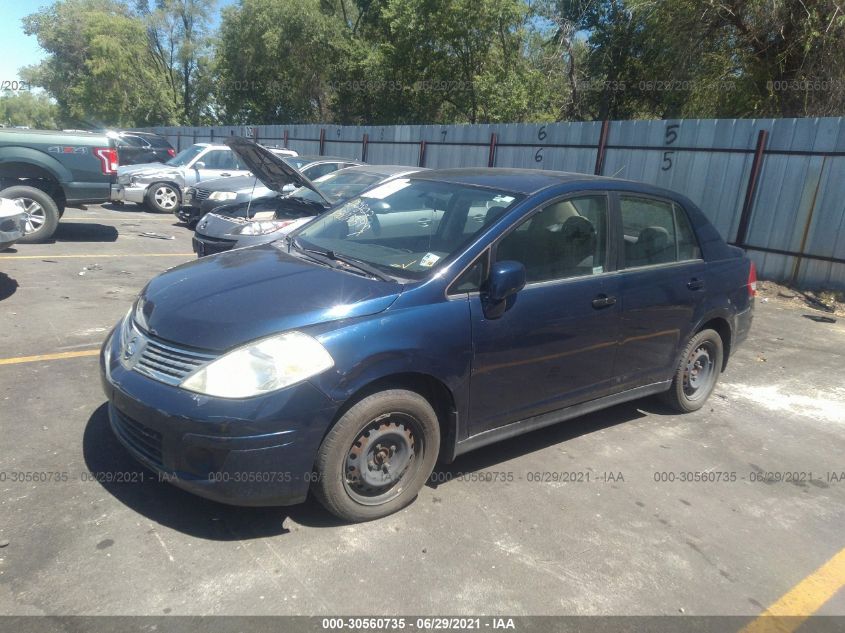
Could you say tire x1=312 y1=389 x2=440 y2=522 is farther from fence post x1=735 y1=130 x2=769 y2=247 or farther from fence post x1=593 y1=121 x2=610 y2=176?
fence post x1=593 y1=121 x2=610 y2=176

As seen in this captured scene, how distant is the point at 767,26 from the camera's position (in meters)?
13.0

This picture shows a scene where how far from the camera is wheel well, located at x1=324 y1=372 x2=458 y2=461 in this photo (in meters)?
3.12

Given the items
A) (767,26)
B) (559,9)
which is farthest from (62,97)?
(767,26)

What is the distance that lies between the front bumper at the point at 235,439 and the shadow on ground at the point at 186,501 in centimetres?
29

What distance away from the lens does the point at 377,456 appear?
329 centimetres

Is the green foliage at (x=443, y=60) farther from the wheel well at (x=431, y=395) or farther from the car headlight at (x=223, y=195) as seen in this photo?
the wheel well at (x=431, y=395)

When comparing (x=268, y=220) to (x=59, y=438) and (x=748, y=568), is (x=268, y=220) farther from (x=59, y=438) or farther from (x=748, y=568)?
(x=748, y=568)

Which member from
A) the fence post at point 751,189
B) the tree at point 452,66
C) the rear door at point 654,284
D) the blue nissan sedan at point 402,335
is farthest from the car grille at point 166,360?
the tree at point 452,66

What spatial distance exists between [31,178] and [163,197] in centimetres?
465

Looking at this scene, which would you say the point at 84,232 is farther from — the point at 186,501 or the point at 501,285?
the point at 501,285

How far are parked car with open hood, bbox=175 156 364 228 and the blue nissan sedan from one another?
6252 millimetres

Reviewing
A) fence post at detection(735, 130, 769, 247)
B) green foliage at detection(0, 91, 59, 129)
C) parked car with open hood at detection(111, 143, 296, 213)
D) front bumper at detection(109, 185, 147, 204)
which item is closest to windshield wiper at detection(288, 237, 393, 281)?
fence post at detection(735, 130, 769, 247)

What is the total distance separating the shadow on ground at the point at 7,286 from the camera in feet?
22.6

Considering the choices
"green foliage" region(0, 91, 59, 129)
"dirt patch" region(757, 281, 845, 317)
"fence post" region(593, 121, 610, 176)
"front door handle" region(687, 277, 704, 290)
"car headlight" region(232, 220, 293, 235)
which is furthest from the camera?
"green foliage" region(0, 91, 59, 129)
